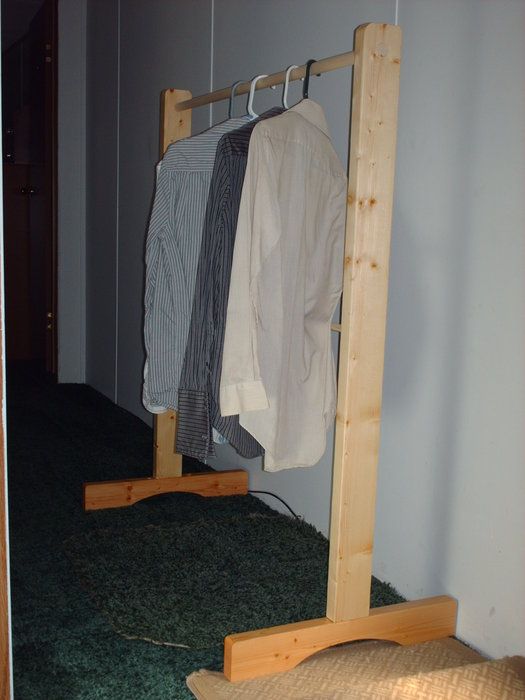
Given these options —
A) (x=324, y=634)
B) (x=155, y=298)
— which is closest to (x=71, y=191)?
(x=155, y=298)

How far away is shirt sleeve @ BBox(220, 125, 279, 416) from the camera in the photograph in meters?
1.79

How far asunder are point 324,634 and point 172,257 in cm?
116

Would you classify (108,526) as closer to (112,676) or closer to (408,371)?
(112,676)

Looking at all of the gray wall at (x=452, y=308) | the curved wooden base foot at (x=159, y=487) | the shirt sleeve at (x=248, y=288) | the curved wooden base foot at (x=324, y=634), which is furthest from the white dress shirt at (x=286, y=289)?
the curved wooden base foot at (x=159, y=487)

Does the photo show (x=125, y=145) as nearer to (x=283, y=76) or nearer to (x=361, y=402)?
(x=283, y=76)

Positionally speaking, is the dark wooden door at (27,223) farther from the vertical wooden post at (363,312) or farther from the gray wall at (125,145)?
the vertical wooden post at (363,312)

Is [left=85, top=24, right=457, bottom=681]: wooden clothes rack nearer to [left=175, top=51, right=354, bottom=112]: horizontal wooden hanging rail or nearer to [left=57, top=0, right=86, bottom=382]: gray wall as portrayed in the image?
[left=175, top=51, right=354, bottom=112]: horizontal wooden hanging rail

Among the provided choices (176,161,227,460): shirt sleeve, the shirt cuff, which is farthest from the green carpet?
the shirt cuff

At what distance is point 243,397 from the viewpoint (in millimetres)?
1812

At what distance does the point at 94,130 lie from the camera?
16.5 ft

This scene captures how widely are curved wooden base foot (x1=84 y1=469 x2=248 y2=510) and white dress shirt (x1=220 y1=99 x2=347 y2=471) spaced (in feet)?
3.60

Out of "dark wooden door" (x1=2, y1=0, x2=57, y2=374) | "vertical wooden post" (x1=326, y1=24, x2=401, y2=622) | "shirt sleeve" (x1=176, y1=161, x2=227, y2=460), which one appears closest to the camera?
"vertical wooden post" (x1=326, y1=24, x2=401, y2=622)

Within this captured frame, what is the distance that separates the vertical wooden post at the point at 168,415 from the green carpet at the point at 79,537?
0.47ft

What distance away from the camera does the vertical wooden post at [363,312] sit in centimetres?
172
